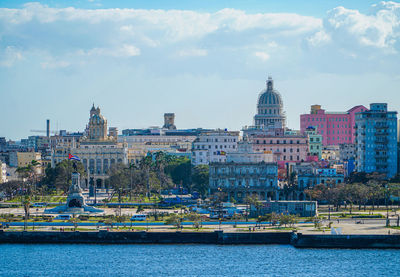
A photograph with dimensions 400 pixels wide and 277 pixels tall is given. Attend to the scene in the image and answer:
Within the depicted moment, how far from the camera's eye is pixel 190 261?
128 meters

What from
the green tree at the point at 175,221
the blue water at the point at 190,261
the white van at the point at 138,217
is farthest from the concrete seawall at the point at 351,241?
the white van at the point at 138,217

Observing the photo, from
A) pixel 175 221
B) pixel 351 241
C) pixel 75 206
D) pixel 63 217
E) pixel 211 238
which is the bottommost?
pixel 351 241

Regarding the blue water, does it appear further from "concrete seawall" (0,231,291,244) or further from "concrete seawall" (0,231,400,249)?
"concrete seawall" (0,231,291,244)

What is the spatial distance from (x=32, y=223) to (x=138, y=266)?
116 ft

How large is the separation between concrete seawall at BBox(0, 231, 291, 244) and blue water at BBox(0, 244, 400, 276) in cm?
215

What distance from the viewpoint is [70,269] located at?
124m

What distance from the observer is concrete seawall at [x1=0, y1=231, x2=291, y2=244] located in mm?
141625

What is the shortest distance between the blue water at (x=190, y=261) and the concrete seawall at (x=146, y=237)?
2.15m

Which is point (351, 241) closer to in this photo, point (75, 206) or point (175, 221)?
point (175, 221)

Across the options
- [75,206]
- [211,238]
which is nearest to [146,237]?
[211,238]

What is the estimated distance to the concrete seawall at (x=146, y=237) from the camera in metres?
142

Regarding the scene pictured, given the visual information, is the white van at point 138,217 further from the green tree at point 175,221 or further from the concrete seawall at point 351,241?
the concrete seawall at point 351,241

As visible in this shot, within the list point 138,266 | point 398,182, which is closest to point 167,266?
point 138,266

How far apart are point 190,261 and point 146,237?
53.2ft
